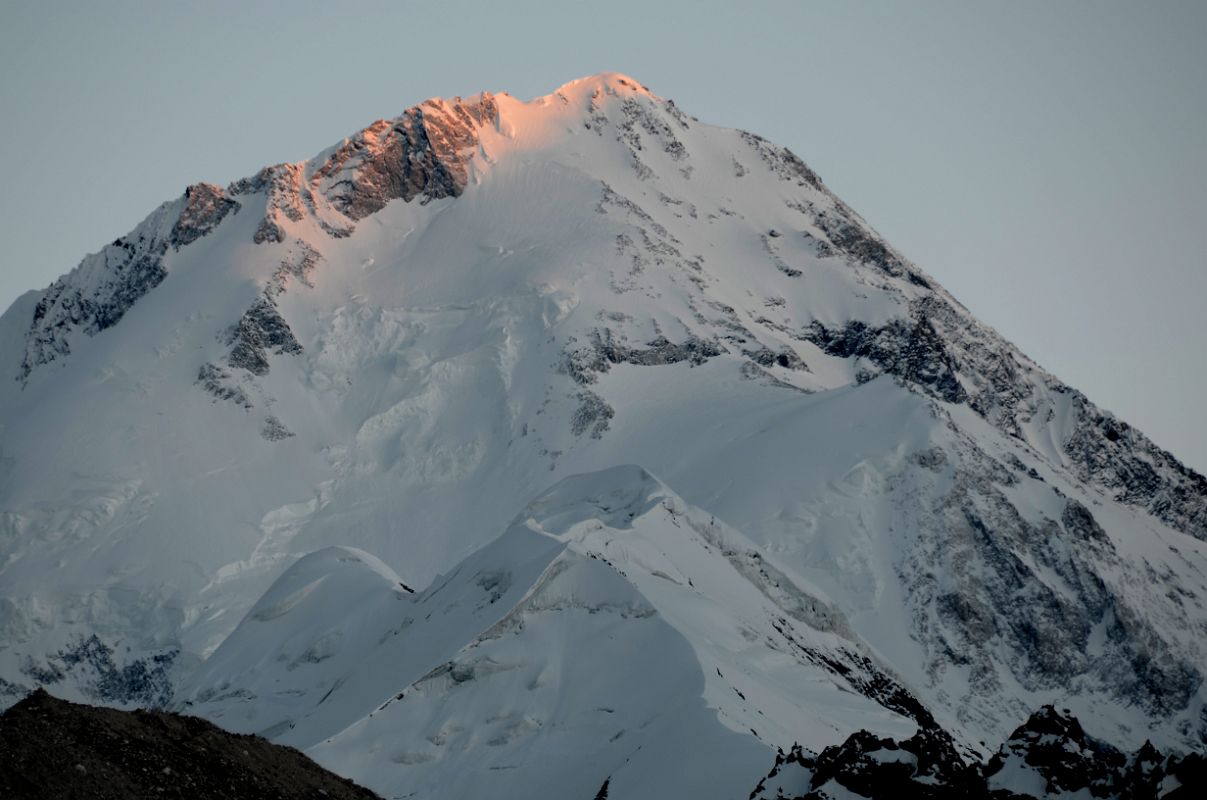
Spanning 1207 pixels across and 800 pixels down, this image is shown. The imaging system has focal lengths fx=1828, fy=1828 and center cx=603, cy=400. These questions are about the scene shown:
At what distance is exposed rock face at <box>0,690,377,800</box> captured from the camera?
3972 centimetres

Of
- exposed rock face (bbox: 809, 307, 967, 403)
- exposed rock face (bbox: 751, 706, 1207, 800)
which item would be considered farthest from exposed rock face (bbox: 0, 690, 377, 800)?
exposed rock face (bbox: 809, 307, 967, 403)

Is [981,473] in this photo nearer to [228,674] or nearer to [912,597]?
[912,597]

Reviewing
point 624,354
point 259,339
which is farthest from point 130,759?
point 259,339

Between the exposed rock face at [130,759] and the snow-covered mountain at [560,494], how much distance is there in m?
21.4

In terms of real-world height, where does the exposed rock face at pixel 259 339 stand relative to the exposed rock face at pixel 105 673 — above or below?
above

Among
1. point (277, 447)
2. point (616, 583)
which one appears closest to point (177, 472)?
point (277, 447)

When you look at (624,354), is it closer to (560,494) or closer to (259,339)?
(259,339)

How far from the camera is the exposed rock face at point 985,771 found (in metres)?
45.4

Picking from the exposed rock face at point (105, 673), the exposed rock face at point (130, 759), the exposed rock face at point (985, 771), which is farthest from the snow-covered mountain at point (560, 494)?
the exposed rock face at point (130, 759)

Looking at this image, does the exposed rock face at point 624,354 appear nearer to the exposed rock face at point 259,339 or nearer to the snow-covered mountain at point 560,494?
the snow-covered mountain at point 560,494

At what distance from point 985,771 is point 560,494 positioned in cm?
5305

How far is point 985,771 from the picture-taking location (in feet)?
162

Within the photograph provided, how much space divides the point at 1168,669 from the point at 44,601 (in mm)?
89573

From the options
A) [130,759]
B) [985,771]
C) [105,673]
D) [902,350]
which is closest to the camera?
[130,759]
